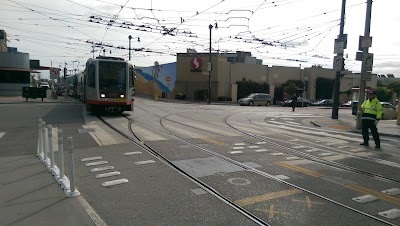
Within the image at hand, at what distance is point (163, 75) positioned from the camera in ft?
179

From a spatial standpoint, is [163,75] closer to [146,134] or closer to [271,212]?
[146,134]

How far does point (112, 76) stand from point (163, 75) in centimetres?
3625

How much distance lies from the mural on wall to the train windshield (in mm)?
31890

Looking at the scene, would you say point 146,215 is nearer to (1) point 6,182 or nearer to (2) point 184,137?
(1) point 6,182

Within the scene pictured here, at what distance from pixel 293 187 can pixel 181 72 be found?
45562 mm

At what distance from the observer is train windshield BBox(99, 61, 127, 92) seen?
60.6 feet

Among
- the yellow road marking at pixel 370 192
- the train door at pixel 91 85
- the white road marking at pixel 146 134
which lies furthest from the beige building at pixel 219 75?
the yellow road marking at pixel 370 192

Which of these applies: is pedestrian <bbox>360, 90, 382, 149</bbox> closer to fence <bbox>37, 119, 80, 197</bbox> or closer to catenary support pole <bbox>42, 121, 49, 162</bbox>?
fence <bbox>37, 119, 80, 197</bbox>

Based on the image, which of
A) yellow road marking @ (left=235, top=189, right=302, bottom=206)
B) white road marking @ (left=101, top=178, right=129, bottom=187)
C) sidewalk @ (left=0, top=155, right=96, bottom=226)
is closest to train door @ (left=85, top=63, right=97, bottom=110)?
sidewalk @ (left=0, top=155, right=96, bottom=226)

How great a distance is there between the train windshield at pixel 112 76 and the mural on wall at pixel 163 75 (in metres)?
31.9

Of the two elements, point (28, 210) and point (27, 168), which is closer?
point (28, 210)

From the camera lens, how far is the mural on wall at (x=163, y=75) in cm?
5242

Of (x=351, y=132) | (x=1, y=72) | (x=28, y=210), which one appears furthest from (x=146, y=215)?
(x=1, y=72)

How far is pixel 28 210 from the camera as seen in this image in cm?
496
